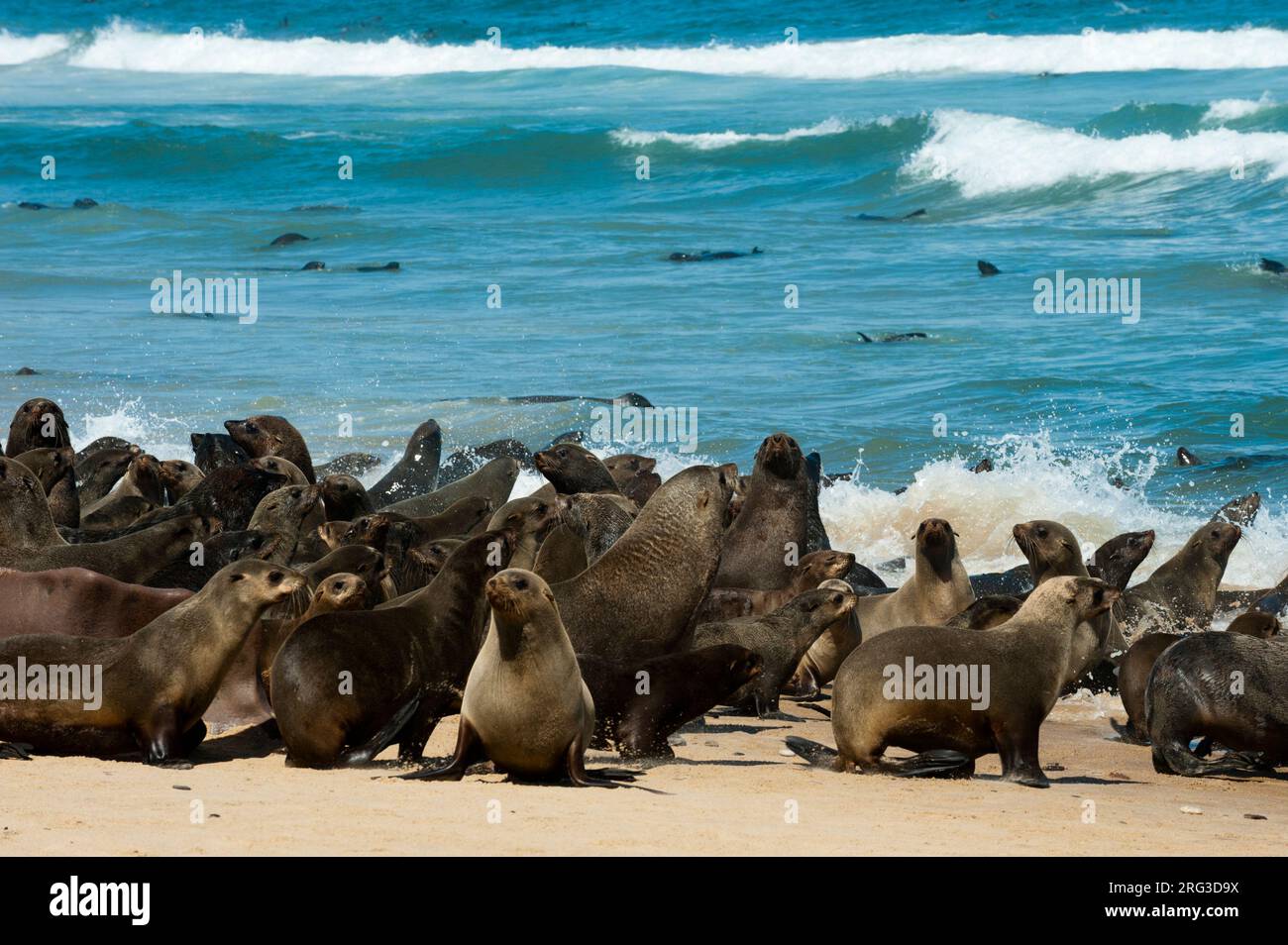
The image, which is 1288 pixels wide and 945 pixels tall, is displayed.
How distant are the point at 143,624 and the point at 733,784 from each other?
2680mm

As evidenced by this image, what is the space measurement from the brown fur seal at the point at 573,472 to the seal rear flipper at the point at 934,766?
4.60 meters

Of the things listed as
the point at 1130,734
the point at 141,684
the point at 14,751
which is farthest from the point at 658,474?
the point at 14,751

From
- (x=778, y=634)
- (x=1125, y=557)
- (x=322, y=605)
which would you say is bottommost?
(x=1125, y=557)

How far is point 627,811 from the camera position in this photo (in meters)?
6.00

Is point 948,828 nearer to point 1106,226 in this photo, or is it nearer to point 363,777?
point 363,777

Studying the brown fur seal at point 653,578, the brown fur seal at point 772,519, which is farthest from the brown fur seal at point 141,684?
the brown fur seal at point 772,519

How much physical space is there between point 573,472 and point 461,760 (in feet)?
17.0

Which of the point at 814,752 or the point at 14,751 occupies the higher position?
the point at 14,751

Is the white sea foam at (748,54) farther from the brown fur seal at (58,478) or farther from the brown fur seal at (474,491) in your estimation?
the brown fur seal at (58,478)

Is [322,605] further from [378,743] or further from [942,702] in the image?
[942,702]

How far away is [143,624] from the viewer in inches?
307

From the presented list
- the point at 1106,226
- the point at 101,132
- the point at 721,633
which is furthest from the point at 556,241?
the point at 721,633

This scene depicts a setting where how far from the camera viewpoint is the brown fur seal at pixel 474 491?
1158 cm

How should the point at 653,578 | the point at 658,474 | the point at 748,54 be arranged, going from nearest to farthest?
the point at 653,578 < the point at 658,474 < the point at 748,54
